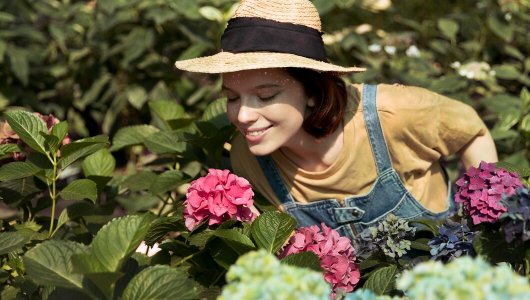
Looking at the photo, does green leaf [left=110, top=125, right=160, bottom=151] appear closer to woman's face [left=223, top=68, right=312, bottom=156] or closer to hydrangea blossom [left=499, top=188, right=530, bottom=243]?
woman's face [left=223, top=68, right=312, bottom=156]

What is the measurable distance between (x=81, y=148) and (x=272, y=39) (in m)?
0.58

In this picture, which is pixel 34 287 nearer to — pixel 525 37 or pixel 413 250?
pixel 413 250

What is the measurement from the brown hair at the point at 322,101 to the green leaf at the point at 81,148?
0.56 meters

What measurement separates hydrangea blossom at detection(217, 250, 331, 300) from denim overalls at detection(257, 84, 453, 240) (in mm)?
1394

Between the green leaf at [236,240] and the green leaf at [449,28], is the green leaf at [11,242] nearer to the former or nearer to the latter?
the green leaf at [236,240]

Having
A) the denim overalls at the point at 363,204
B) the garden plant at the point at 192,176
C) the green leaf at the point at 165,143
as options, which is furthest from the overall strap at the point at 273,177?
the green leaf at the point at 165,143

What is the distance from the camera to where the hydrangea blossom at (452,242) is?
187 cm

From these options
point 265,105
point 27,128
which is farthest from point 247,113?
point 27,128

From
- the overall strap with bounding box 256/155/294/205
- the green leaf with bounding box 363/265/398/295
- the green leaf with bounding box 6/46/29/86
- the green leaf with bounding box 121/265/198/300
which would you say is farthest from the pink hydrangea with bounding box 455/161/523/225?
the green leaf with bounding box 6/46/29/86

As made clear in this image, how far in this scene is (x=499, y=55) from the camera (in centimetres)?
428

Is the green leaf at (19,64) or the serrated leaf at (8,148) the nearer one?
the serrated leaf at (8,148)

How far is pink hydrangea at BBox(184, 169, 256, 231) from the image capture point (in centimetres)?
203

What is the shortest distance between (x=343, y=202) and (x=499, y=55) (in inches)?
78.1

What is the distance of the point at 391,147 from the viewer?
8.46ft
